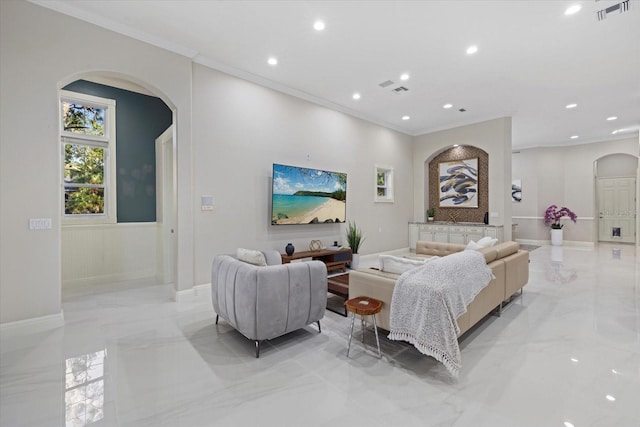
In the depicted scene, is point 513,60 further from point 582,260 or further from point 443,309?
point 582,260

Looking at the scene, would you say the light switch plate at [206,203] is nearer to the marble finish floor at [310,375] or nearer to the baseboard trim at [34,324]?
the marble finish floor at [310,375]

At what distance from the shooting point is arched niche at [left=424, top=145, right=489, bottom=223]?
7625 mm

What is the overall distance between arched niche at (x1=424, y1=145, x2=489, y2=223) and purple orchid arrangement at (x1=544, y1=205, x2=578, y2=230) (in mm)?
4113

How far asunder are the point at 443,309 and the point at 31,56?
15.7 feet

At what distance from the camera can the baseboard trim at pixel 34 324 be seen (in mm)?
2991

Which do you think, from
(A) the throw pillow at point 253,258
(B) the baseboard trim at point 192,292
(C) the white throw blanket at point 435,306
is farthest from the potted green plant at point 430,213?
(A) the throw pillow at point 253,258

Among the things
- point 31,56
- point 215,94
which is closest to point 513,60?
point 215,94

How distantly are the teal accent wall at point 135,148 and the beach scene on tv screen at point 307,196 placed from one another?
2.48 meters

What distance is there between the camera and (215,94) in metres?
4.56

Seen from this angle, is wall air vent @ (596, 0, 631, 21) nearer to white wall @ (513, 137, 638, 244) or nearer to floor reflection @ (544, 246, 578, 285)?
floor reflection @ (544, 246, 578, 285)

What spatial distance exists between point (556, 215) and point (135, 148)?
12254mm

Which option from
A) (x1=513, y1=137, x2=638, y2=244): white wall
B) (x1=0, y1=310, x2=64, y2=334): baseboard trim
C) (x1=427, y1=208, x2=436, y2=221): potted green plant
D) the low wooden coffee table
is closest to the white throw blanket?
the low wooden coffee table

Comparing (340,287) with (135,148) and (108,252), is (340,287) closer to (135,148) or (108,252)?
(108,252)

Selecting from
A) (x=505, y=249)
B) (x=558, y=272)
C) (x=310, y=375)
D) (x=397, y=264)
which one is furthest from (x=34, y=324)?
(x=558, y=272)
